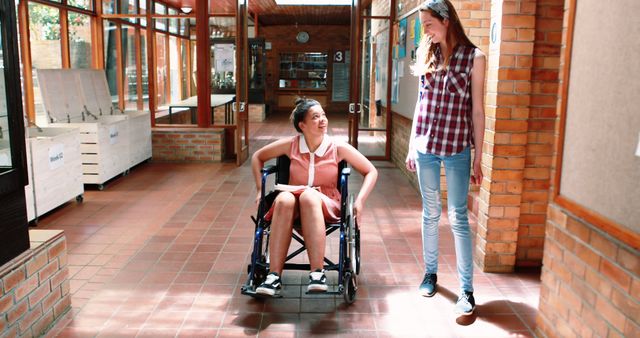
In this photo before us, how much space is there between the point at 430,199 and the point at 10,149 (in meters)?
2.07

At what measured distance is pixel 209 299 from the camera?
3123 millimetres

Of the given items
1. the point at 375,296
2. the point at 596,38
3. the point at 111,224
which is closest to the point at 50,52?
the point at 111,224

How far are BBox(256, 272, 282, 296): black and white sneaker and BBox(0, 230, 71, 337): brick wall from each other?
3.36 ft

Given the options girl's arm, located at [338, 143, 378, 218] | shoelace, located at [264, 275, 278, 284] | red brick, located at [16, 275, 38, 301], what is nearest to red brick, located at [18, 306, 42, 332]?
Result: red brick, located at [16, 275, 38, 301]

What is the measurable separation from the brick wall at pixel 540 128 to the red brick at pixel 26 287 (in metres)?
2.77

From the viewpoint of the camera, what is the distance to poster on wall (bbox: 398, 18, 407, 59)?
6.90 m

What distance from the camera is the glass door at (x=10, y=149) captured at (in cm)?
245

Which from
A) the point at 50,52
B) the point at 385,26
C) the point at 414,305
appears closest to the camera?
the point at 414,305

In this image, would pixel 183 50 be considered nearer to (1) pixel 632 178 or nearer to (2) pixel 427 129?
(2) pixel 427 129

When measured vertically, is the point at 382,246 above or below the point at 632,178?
below

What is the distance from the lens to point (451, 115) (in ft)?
9.13

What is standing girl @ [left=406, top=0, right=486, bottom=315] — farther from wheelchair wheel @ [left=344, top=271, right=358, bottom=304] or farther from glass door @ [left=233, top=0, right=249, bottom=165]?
glass door @ [left=233, top=0, right=249, bottom=165]

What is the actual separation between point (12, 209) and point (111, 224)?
2.17 m

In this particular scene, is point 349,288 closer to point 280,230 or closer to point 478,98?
point 280,230
